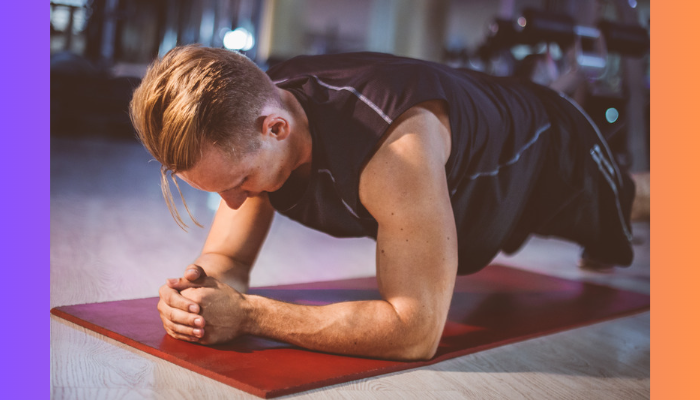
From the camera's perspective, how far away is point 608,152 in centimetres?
186

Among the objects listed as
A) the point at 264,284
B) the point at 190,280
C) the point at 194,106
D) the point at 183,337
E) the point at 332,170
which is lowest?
the point at 264,284

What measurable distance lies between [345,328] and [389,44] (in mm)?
7309

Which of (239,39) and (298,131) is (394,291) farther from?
(239,39)

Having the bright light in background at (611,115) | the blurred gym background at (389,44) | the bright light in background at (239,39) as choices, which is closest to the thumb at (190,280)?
the blurred gym background at (389,44)

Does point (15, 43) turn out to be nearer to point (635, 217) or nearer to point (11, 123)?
point (11, 123)

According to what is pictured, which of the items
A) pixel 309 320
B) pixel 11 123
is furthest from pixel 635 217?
pixel 11 123

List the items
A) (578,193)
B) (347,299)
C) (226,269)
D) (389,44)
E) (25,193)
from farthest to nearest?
(389,44) → (578,193) → (347,299) → (226,269) → (25,193)

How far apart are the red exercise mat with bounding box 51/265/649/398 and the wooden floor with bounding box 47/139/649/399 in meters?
0.03

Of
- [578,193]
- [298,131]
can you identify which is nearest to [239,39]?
[578,193]

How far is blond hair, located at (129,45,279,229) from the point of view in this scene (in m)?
1.06

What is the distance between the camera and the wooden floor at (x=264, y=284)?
102cm

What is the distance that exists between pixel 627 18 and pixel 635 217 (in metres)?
2.01

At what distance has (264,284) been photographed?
5.73 feet

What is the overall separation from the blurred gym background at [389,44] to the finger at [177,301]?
1938mm
